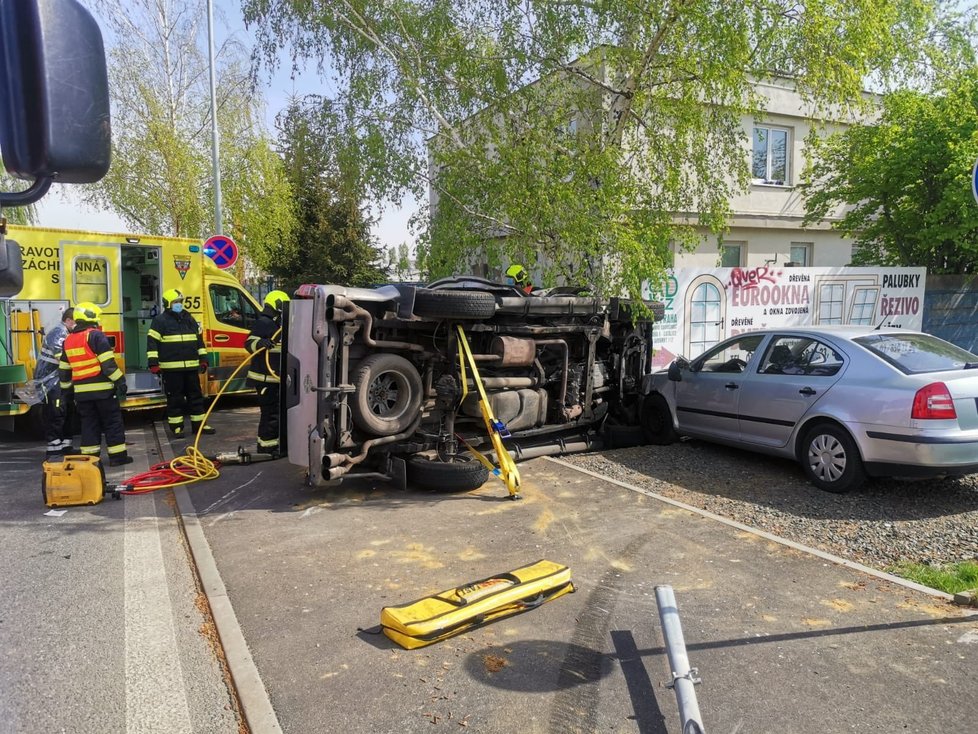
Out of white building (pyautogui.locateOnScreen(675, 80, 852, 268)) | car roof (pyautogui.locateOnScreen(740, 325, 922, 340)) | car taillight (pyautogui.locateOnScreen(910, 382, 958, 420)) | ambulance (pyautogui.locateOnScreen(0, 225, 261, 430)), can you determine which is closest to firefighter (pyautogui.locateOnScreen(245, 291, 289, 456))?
ambulance (pyautogui.locateOnScreen(0, 225, 261, 430))

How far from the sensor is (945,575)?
444 cm

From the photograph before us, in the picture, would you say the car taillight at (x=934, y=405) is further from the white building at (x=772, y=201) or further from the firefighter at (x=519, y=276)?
the white building at (x=772, y=201)

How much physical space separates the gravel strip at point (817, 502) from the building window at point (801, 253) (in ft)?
50.5

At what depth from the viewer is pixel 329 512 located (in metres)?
5.89

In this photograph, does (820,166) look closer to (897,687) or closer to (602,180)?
(602,180)

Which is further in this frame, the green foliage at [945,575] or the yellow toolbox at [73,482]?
the yellow toolbox at [73,482]

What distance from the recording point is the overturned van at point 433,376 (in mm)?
5836

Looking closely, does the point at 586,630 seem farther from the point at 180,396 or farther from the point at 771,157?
the point at 771,157

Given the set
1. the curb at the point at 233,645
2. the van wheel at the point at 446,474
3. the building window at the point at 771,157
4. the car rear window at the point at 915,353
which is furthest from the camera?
the building window at the point at 771,157

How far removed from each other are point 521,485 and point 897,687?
3.72 metres

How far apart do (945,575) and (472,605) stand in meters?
3.08

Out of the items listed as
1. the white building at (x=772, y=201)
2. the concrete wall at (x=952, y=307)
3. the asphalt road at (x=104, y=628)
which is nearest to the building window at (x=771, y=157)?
the white building at (x=772, y=201)

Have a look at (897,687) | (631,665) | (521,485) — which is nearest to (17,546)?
(521,485)

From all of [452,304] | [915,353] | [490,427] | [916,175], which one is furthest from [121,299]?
[916,175]
